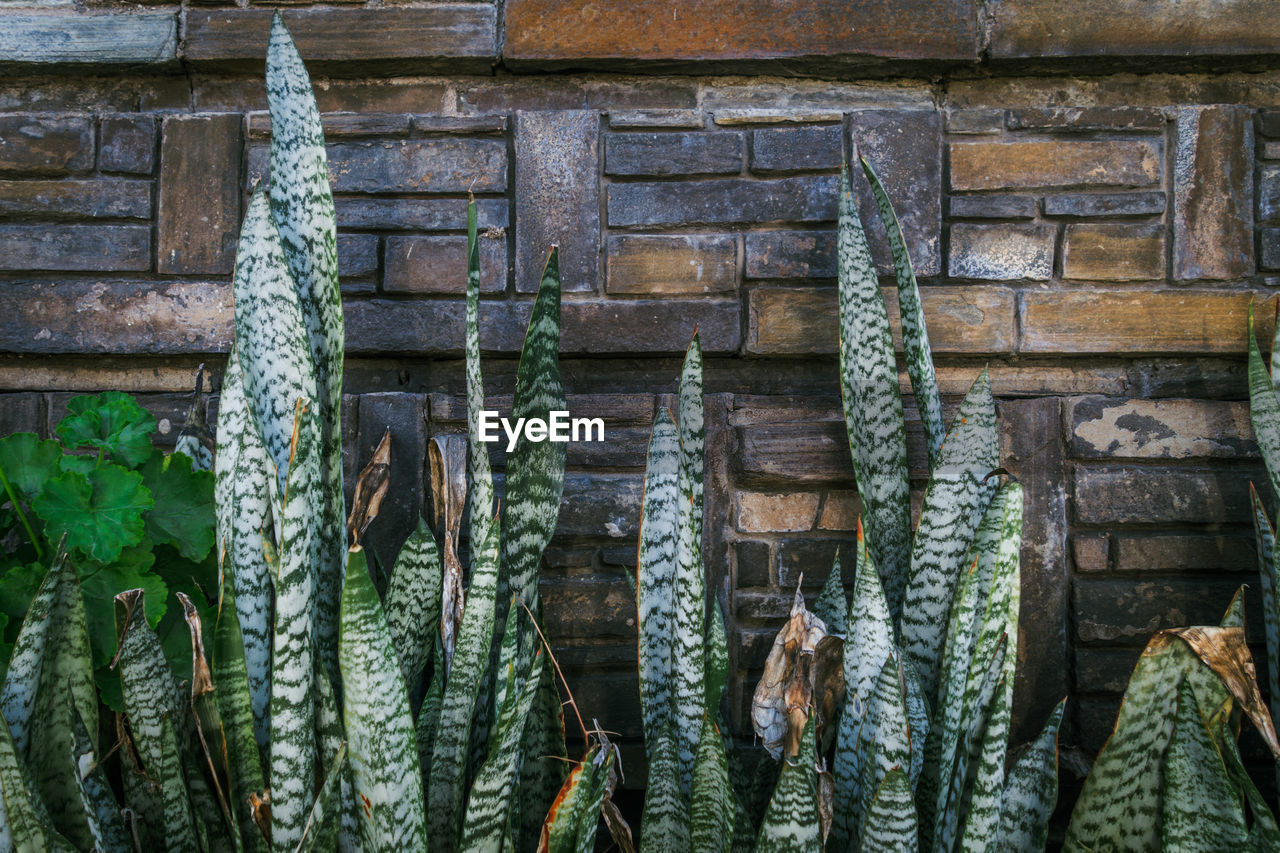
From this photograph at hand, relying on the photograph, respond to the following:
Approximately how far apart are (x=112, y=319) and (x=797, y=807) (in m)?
1.16

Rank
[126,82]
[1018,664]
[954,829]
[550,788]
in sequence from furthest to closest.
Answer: [126,82] → [1018,664] → [550,788] → [954,829]

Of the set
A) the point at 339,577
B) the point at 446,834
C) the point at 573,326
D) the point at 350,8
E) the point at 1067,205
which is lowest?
the point at 446,834

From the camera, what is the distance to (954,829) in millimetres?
801

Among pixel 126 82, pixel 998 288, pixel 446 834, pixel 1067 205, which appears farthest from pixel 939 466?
pixel 126 82

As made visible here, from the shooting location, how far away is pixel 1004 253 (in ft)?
3.91

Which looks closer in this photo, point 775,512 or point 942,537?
point 942,537

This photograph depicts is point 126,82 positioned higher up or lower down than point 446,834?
higher up

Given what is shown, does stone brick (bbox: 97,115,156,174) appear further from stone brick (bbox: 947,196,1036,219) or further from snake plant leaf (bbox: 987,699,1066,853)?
snake plant leaf (bbox: 987,699,1066,853)

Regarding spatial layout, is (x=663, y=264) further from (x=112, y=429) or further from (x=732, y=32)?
(x=112, y=429)

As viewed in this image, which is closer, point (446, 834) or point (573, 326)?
point (446, 834)

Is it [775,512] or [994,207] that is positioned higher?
[994,207]

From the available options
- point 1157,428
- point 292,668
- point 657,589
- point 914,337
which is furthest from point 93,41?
point 1157,428

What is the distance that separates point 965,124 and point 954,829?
0.97m

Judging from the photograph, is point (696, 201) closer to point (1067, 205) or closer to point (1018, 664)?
point (1067, 205)
